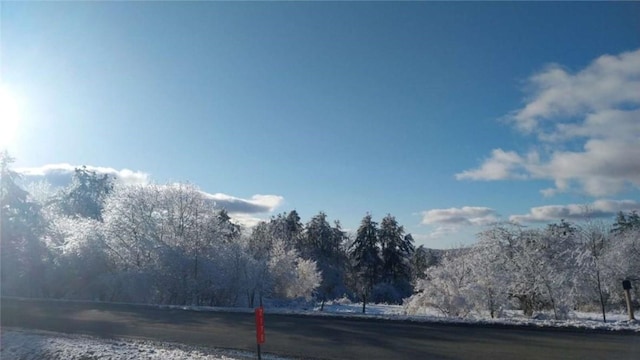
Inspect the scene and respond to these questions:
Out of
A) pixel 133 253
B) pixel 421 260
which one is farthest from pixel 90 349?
pixel 421 260

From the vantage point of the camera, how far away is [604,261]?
36.2m

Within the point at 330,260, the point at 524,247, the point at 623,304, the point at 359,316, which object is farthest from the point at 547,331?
the point at 330,260

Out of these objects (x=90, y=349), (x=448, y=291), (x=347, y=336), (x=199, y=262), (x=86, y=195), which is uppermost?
(x=86, y=195)

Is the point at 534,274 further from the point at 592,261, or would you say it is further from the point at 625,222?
the point at 625,222

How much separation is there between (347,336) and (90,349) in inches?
290

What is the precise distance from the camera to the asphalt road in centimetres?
1066

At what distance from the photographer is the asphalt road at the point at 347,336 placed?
35.0ft

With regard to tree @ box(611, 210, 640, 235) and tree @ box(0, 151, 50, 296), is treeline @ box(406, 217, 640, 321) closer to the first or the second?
tree @ box(611, 210, 640, 235)

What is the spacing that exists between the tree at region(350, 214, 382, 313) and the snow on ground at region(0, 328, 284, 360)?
5873 cm

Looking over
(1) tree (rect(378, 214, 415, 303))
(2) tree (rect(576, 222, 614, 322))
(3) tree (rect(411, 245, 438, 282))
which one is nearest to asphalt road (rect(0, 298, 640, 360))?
(2) tree (rect(576, 222, 614, 322))

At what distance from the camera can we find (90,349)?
13.8m

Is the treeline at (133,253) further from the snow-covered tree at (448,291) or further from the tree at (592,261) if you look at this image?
the tree at (592,261)

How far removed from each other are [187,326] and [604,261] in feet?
107

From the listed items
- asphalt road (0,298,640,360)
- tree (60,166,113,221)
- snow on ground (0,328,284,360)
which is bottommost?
snow on ground (0,328,284,360)
